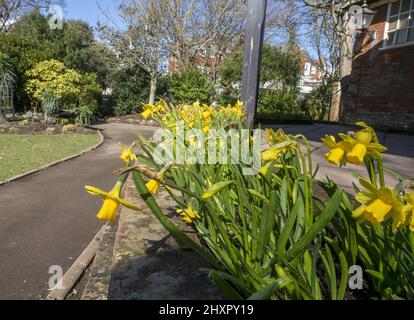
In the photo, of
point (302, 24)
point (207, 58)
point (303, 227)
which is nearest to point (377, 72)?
point (302, 24)

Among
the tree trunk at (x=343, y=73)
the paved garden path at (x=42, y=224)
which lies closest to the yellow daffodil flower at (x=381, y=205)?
the paved garden path at (x=42, y=224)

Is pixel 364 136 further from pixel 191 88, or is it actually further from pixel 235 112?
pixel 191 88

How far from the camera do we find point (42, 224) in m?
3.35

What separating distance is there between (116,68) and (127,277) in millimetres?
17285

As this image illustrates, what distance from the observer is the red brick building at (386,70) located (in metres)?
11.5

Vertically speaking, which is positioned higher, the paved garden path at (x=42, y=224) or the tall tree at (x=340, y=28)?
the tall tree at (x=340, y=28)

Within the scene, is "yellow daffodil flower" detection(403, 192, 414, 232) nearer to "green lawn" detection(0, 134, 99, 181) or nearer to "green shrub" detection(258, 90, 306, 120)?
"green lawn" detection(0, 134, 99, 181)

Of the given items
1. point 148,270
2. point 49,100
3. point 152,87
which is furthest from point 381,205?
point 152,87

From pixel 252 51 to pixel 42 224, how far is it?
9.34ft

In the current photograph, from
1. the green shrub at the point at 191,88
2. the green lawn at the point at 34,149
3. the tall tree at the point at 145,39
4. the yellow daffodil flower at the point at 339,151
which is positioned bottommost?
the green lawn at the point at 34,149

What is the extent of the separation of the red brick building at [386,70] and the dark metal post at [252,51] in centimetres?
973

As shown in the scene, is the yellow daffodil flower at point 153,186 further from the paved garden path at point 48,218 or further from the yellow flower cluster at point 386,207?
the paved garden path at point 48,218

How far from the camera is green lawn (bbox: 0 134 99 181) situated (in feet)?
19.0

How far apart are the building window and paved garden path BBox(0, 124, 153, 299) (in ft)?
37.4
